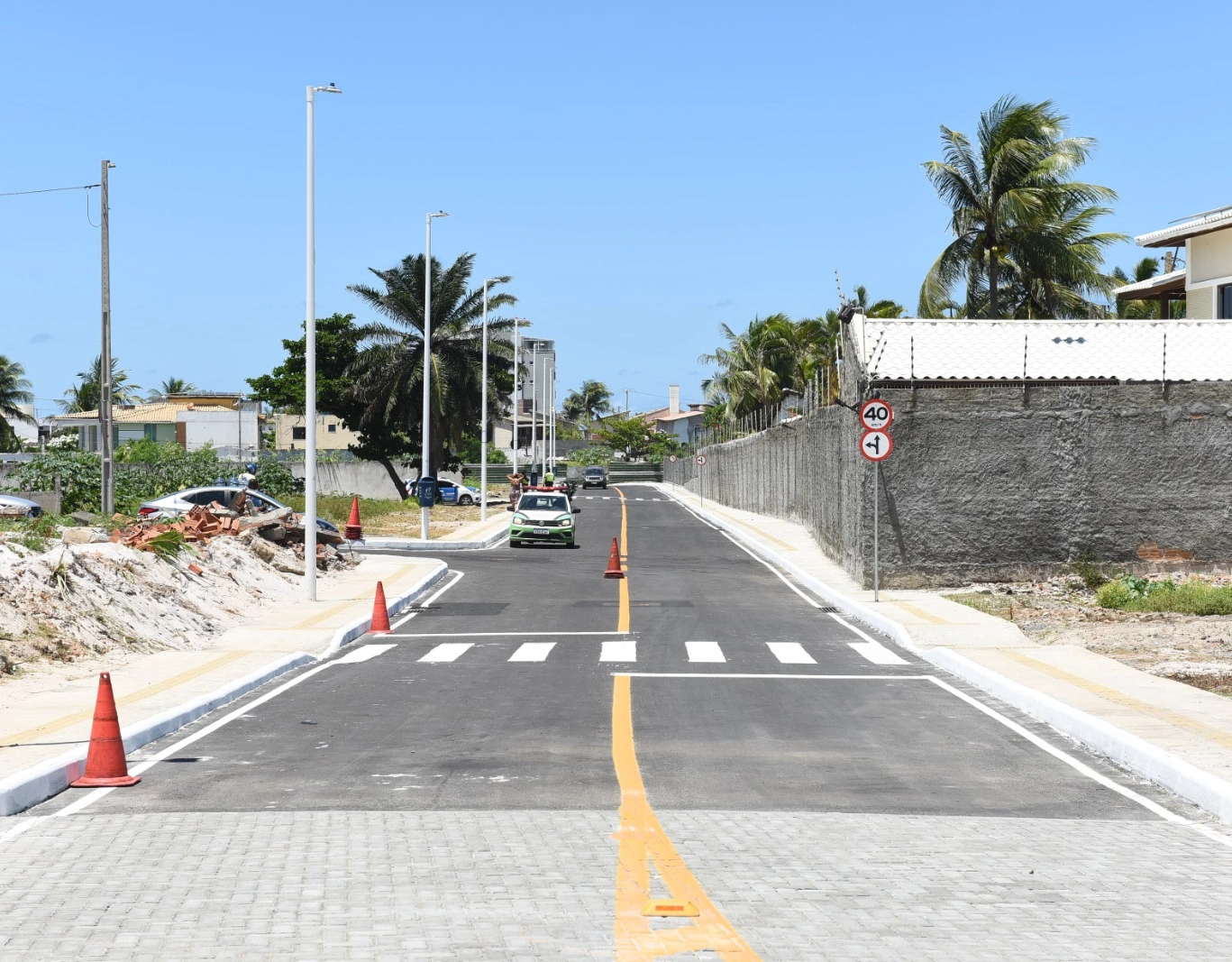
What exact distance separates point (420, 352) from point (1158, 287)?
38.3 metres

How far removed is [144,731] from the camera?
11.8 meters

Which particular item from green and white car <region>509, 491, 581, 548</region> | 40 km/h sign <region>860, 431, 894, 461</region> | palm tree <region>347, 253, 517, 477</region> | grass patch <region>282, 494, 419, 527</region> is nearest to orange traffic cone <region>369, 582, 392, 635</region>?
40 km/h sign <region>860, 431, 894, 461</region>

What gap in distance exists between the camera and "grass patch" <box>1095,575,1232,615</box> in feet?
71.0

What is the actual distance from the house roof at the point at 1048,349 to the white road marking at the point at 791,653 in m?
9.25

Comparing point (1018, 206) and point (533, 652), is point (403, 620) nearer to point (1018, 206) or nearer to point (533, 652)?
point (533, 652)

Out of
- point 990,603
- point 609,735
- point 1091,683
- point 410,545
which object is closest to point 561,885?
point 609,735

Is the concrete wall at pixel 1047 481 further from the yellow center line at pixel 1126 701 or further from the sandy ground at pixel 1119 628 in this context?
the yellow center line at pixel 1126 701

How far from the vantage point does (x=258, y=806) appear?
926cm

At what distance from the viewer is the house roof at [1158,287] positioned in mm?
40781

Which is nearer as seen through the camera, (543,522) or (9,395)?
(543,522)

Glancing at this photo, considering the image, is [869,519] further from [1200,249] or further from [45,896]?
[45,896]

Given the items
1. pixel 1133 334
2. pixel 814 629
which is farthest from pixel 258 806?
pixel 1133 334

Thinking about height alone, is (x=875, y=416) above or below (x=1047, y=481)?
above

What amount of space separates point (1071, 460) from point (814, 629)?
8224 millimetres
